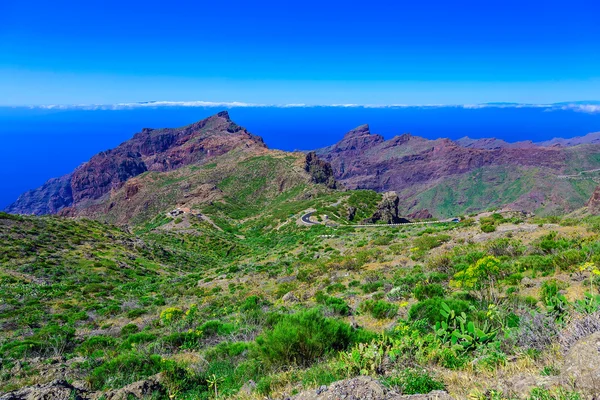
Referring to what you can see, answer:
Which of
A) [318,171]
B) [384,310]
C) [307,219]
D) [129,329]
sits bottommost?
[307,219]

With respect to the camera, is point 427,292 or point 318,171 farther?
point 318,171

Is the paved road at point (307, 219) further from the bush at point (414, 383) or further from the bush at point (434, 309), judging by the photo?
the bush at point (414, 383)

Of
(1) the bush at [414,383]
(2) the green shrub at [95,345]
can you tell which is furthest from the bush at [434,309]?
(2) the green shrub at [95,345]

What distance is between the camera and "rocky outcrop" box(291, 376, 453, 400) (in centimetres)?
375

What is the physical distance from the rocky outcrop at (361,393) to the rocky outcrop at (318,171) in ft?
293

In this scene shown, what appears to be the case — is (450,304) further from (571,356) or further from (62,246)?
(62,246)

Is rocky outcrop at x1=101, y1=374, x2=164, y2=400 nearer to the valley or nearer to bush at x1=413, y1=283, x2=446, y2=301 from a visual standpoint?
the valley

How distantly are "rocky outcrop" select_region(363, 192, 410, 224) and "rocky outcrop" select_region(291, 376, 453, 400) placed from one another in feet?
155

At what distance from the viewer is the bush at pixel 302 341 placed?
20.2ft

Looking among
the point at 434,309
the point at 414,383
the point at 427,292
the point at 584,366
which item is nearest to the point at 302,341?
the point at 414,383

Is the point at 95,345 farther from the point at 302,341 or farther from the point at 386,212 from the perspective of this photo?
the point at 386,212

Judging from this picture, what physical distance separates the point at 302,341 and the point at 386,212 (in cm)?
5169

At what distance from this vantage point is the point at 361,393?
3906 millimetres

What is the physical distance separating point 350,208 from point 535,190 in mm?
169871
